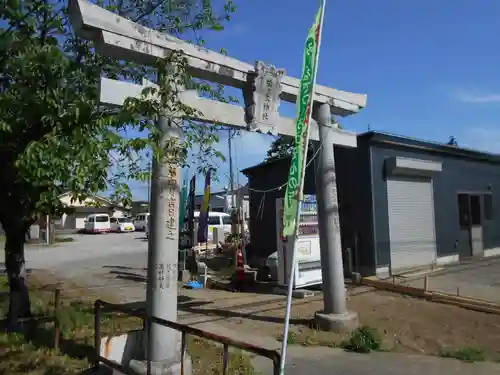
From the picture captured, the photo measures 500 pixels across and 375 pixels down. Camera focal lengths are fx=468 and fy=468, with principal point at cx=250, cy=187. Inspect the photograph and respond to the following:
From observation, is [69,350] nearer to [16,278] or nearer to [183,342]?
[16,278]

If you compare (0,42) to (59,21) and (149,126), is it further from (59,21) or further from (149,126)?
(149,126)

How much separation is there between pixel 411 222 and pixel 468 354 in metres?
7.87

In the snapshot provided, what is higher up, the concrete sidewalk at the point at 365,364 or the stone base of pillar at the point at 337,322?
the stone base of pillar at the point at 337,322

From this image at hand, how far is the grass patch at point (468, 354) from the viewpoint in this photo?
21.2 ft

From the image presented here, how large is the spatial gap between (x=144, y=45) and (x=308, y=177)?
9.87 meters

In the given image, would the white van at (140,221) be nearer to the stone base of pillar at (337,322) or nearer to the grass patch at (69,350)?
the grass patch at (69,350)

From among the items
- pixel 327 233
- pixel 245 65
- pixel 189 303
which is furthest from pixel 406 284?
pixel 245 65

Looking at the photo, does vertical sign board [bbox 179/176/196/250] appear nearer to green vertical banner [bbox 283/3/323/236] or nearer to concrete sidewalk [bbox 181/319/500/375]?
concrete sidewalk [bbox 181/319/500/375]

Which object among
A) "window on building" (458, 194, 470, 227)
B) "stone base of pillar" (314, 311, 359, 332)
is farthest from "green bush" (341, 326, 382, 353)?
"window on building" (458, 194, 470, 227)

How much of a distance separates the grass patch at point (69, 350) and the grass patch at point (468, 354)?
115 inches

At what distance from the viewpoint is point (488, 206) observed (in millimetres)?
17609

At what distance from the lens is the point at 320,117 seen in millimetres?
8617

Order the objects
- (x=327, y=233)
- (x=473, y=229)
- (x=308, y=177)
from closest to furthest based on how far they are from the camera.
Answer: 1. (x=327, y=233)
2. (x=308, y=177)
3. (x=473, y=229)

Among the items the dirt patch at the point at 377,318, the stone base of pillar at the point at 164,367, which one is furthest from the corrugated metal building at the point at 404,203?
the stone base of pillar at the point at 164,367
